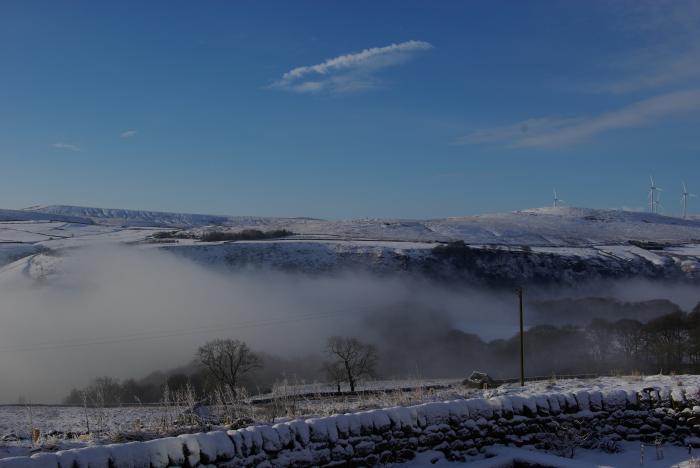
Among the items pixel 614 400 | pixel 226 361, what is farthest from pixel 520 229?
pixel 614 400

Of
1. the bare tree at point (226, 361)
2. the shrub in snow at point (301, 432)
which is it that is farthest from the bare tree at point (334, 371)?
the shrub in snow at point (301, 432)

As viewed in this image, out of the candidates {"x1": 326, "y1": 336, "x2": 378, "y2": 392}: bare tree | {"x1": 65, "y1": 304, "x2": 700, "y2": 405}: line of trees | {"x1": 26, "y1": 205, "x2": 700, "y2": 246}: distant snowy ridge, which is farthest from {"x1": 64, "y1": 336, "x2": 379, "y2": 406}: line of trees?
{"x1": 26, "y1": 205, "x2": 700, "y2": 246}: distant snowy ridge

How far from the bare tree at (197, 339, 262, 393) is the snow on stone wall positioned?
47382 millimetres

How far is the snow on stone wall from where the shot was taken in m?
6.76

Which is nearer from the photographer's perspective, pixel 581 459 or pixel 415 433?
pixel 415 433

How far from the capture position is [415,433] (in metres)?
9.03

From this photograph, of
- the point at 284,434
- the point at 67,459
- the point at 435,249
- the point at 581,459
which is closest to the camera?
the point at 67,459

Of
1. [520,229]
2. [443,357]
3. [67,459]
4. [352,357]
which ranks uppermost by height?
[520,229]

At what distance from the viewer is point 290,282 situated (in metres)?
101

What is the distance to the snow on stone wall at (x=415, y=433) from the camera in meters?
6.76

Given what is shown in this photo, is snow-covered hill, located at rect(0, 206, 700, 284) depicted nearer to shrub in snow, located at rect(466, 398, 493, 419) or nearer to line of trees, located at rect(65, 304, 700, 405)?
line of trees, located at rect(65, 304, 700, 405)

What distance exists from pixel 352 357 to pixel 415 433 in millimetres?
58851

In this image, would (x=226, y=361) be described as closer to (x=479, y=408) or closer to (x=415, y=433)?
(x=479, y=408)

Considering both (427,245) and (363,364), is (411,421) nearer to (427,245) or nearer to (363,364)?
(363,364)
